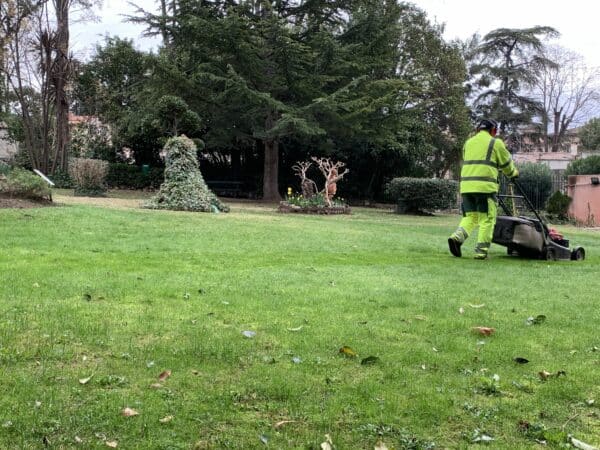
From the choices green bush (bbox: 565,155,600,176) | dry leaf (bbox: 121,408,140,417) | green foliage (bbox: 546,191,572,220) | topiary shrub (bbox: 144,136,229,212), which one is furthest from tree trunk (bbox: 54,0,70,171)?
dry leaf (bbox: 121,408,140,417)

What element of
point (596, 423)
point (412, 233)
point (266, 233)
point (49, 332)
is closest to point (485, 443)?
point (596, 423)

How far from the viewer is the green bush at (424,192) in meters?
20.1

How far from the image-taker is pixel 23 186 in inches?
501

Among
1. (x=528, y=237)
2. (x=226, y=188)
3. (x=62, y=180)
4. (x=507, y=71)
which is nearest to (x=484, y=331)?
(x=528, y=237)

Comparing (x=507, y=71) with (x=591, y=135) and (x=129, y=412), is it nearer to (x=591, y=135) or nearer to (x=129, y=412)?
(x=591, y=135)

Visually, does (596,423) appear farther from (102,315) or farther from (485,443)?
(102,315)

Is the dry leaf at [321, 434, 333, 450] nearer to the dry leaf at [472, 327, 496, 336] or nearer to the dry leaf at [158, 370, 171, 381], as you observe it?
the dry leaf at [158, 370, 171, 381]

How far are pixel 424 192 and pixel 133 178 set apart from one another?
45.2 feet

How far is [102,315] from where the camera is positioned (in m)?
4.21

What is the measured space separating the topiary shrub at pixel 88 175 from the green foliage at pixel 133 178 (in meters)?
7.78

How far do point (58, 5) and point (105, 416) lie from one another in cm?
2513

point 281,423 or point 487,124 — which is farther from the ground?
point 487,124

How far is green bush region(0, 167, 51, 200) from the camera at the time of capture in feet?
41.6

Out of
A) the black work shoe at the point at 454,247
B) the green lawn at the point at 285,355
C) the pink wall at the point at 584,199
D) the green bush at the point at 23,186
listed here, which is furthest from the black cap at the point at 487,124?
the pink wall at the point at 584,199
